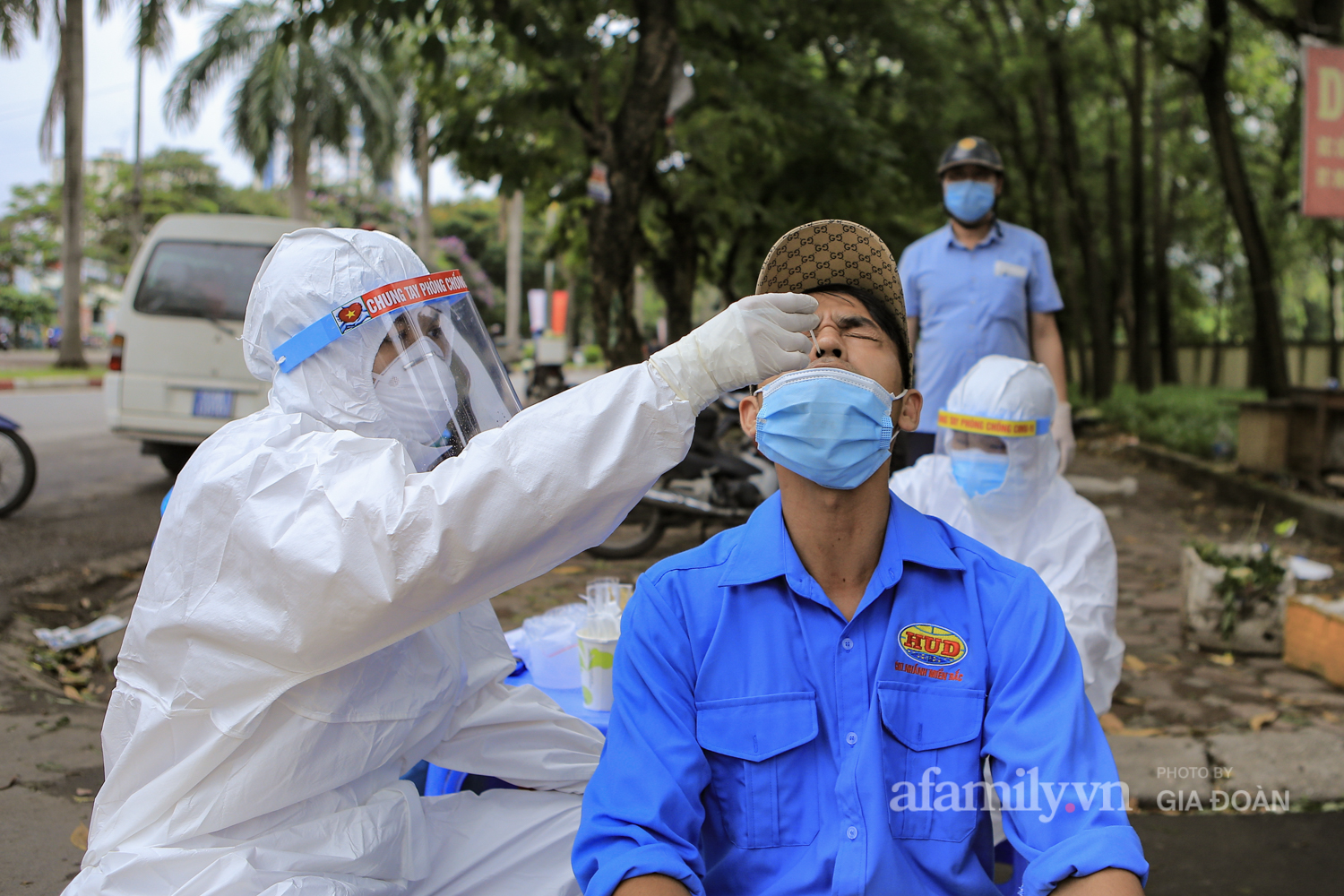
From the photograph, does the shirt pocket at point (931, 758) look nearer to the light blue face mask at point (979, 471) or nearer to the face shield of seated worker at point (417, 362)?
the face shield of seated worker at point (417, 362)

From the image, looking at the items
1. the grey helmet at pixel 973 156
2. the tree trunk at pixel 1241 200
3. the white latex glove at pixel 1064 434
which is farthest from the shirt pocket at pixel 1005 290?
the tree trunk at pixel 1241 200

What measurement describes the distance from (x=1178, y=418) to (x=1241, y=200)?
11.8ft

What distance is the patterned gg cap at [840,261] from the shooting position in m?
1.88

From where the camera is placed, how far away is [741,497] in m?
6.79

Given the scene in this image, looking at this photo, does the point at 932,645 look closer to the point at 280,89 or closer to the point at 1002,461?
the point at 1002,461

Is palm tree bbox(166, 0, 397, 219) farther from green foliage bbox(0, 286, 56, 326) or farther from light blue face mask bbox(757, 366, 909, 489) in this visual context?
light blue face mask bbox(757, 366, 909, 489)

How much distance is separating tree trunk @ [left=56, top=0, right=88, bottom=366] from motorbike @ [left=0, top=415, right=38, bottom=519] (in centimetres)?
1528

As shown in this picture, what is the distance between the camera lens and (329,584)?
1599mm

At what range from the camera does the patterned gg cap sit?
1.88 meters

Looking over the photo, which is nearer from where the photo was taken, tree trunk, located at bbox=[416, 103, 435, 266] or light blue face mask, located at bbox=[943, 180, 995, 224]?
light blue face mask, located at bbox=[943, 180, 995, 224]

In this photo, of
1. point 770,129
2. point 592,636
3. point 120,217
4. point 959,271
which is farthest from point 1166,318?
point 120,217

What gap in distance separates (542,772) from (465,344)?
3.05 feet

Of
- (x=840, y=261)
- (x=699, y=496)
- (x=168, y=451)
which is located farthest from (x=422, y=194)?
(x=840, y=261)

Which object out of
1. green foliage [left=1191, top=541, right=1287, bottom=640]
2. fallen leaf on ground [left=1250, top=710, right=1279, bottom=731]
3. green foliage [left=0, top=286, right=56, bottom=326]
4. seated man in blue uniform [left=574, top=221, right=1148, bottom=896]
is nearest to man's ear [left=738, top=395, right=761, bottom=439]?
seated man in blue uniform [left=574, top=221, right=1148, bottom=896]
